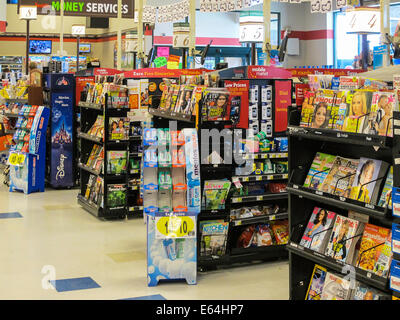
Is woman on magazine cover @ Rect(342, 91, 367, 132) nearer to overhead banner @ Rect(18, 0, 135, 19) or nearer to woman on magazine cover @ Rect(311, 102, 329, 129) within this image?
woman on magazine cover @ Rect(311, 102, 329, 129)

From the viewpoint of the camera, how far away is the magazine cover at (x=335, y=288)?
427 centimetres

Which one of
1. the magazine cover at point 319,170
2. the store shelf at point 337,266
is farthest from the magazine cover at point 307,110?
the store shelf at point 337,266

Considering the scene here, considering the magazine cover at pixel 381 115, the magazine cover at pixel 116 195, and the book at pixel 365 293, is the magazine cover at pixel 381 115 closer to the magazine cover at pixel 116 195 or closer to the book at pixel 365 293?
the book at pixel 365 293

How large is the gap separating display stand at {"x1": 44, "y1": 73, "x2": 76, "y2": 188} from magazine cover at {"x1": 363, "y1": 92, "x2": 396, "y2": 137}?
7746 mm

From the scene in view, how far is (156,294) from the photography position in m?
5.48

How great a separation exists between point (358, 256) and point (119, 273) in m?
2.73

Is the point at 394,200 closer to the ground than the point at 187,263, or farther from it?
farther from it

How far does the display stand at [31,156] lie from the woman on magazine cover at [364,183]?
7357 mm

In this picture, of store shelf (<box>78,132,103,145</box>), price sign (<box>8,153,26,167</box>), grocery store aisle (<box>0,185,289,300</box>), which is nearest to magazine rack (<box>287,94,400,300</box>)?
grocery store aisle (<box>0,185,289,300</box>)

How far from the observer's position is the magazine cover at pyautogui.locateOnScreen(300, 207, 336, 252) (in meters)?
4.57

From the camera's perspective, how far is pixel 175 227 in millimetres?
5703
